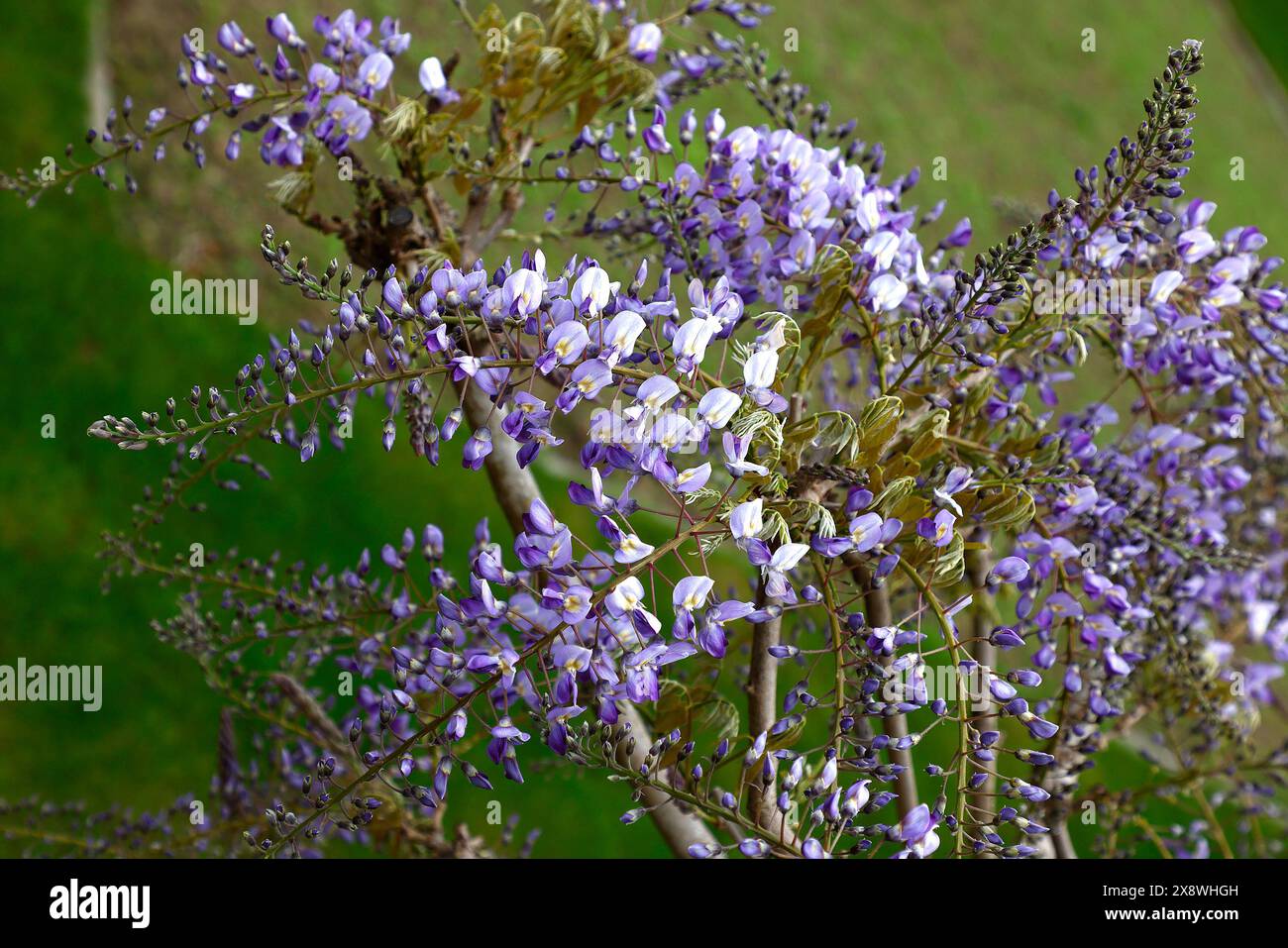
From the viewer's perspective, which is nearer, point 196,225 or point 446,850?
point 446,850

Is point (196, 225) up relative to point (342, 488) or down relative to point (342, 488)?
up

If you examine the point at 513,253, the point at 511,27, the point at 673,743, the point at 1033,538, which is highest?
the point at 513,253

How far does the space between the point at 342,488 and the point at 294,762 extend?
1.60m

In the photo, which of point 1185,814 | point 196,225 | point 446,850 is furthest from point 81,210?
point 1185,814

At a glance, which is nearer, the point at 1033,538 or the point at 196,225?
the point at 1033,538

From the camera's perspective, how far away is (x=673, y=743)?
0.93 m

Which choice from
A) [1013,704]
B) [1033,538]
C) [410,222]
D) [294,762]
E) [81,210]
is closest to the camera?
[1013,704]

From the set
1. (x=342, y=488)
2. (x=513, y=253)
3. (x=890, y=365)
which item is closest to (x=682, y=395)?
(x=890, y=365)

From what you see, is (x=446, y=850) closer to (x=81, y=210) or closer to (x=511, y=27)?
(x=511, y=27)

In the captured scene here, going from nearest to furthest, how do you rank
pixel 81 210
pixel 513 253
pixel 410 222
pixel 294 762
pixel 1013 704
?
pixel 1013 704
pixel 410 222
pixel 294 762
pixel 513 253
pixel 81 210

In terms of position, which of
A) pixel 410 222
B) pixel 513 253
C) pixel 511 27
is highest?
pixel 513 253

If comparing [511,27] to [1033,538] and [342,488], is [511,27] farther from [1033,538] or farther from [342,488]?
[342,488]

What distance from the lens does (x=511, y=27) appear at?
1275 millimetres
